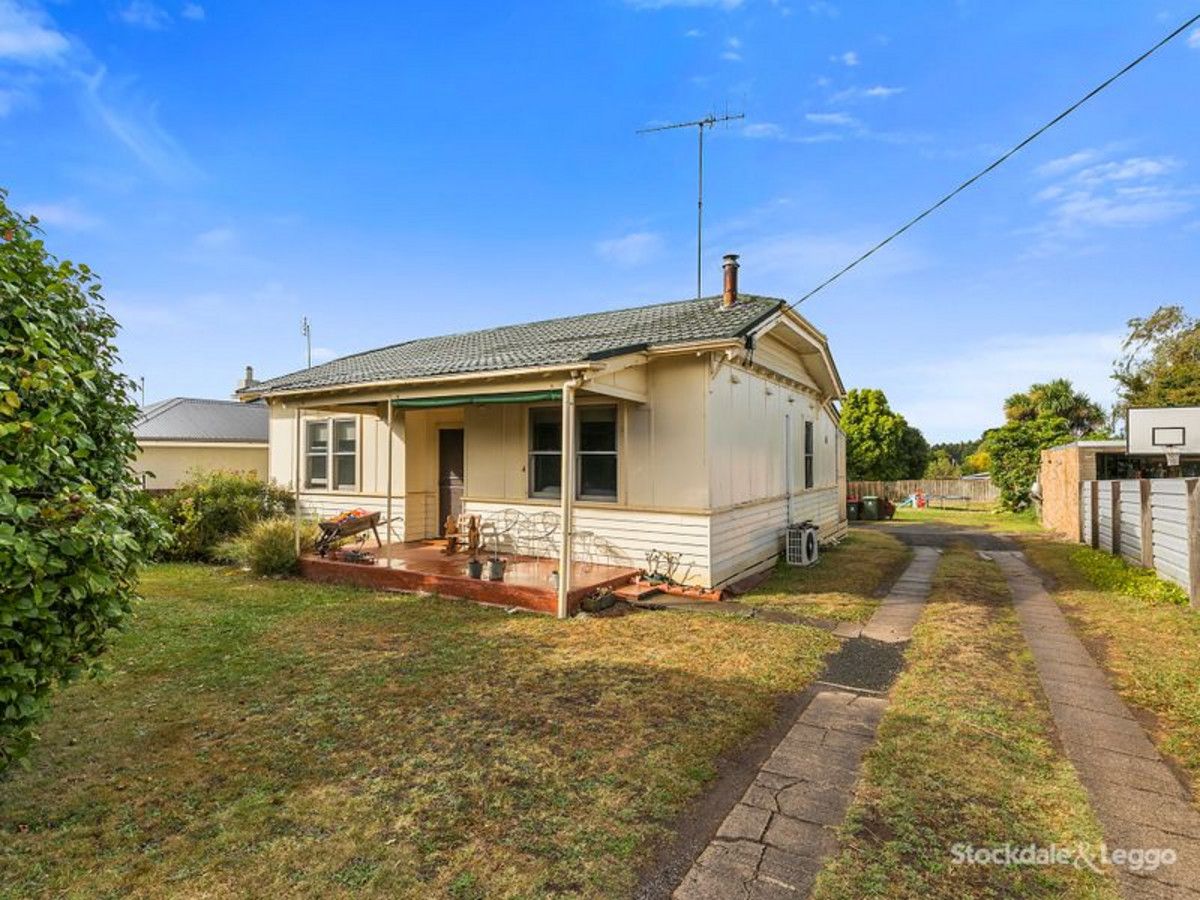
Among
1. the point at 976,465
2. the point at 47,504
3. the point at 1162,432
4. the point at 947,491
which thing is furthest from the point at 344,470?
the point at 976,465

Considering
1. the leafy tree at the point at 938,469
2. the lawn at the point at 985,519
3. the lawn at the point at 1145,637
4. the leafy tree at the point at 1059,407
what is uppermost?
the leafy tree at the point at 1059,407

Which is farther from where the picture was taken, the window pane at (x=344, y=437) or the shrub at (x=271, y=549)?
the window pane at (x=344, y=437)

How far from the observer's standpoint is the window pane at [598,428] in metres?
8.73

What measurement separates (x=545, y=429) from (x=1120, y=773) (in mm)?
7543

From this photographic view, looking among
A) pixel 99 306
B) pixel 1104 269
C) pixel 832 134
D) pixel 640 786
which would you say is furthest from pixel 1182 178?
pixel 99 306

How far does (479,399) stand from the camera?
26.3ft

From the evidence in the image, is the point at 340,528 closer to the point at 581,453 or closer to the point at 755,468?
the point at 581,453

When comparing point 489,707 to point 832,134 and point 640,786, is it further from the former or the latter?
point 832,134

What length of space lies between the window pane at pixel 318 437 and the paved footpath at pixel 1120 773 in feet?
42.0

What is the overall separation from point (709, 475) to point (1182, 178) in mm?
12020

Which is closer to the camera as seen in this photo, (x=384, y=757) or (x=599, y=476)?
(x=384, y=757)

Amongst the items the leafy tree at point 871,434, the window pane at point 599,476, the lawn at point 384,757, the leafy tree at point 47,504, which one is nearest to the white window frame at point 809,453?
the window pane at point 599,476

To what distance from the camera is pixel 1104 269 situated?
13.6 metres

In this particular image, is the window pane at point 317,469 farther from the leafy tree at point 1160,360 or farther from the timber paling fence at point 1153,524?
the leafy tree at point 1160,360
